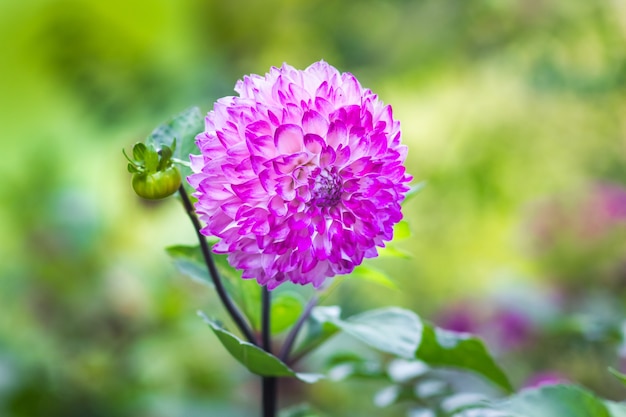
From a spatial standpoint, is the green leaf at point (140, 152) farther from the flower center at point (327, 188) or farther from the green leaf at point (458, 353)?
the green leaf at point (458, 353)

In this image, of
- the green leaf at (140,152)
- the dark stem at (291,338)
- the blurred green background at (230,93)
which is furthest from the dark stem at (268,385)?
the blurred green background at (230,93)

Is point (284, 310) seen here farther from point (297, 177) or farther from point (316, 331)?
point (297, 177)

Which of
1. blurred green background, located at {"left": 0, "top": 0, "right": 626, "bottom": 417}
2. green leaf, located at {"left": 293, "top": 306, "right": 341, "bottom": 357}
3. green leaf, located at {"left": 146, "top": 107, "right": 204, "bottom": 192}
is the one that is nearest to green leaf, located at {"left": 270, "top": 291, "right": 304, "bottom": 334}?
green leaf, located at {"left": 293, "top": 306, "right": 341, "bottom": 357}

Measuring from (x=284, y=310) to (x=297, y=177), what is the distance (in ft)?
0.57

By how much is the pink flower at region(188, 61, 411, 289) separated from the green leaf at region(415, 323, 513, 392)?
127 mm

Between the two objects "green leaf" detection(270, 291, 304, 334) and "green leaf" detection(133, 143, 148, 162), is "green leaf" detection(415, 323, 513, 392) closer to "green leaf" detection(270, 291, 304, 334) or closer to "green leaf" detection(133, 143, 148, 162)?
"green leaf" detection(270, 291, 304, 334)

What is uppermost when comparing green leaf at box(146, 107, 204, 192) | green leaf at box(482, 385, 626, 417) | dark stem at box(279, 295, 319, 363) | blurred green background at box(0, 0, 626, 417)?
blurred green background at box(0, 0, 626, 417)

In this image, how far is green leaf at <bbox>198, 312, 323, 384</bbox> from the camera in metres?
0.44

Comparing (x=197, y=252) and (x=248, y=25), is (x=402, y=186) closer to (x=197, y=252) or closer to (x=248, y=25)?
(x=197, y=252)

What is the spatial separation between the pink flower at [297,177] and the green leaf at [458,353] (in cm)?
13

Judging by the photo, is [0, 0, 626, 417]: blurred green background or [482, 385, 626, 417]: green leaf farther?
[0, 0, 626, 417]: blurred green background

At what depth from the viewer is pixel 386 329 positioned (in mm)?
507

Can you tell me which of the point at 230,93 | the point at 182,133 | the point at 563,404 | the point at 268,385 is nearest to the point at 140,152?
the point at 182,133

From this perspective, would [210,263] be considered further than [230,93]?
No
